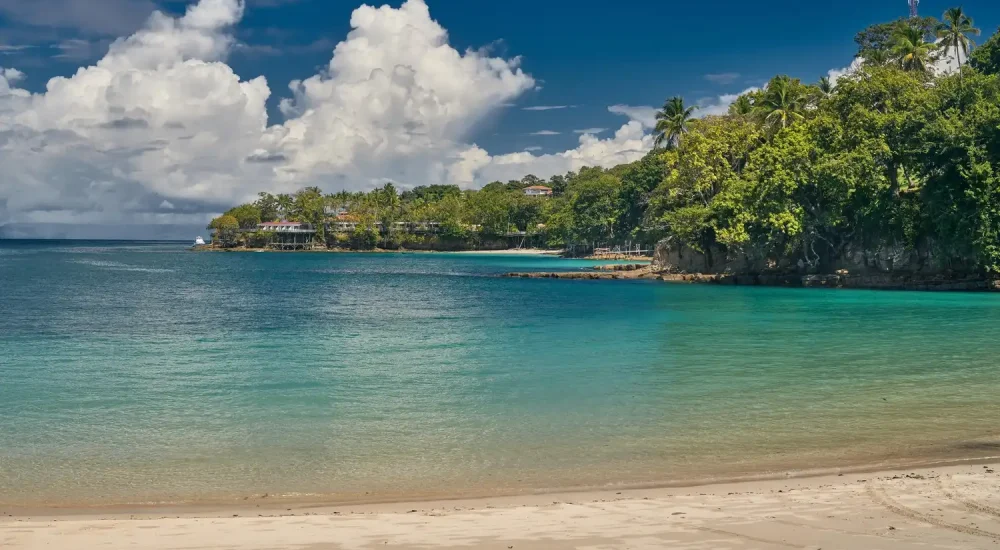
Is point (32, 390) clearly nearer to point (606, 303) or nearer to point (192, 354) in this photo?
point (192, 354)

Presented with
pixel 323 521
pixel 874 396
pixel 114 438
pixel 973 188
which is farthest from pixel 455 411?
pixel 973 188

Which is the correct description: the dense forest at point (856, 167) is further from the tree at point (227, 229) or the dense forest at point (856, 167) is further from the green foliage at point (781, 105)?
the tree at point (227, 229)

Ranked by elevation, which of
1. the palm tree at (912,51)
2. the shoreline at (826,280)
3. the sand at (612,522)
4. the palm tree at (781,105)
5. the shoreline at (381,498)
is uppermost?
the palm tree at (912,51)

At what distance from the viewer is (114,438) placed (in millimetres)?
14242

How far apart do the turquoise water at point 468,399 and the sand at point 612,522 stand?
47.5 inches

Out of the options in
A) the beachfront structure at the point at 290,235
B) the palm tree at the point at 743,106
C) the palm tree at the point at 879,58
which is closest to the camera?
the palm tree at the point at 879,58

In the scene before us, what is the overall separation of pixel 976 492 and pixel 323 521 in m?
8.13

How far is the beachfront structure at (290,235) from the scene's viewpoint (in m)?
177

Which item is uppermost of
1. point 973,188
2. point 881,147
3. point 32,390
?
point 881,147

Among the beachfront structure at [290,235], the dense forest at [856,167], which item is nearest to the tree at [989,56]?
the dense forest at [856,167]

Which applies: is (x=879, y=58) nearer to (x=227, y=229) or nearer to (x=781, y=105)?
(x=781, y=105)

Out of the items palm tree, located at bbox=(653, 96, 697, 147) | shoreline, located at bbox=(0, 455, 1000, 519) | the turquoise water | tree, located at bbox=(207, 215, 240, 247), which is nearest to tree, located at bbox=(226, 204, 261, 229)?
tree, located at bbox=(207, 215, 240, 247)

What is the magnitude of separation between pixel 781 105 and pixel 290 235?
442 ft

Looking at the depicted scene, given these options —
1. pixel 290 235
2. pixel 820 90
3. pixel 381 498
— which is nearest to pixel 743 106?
pixel 820 90
